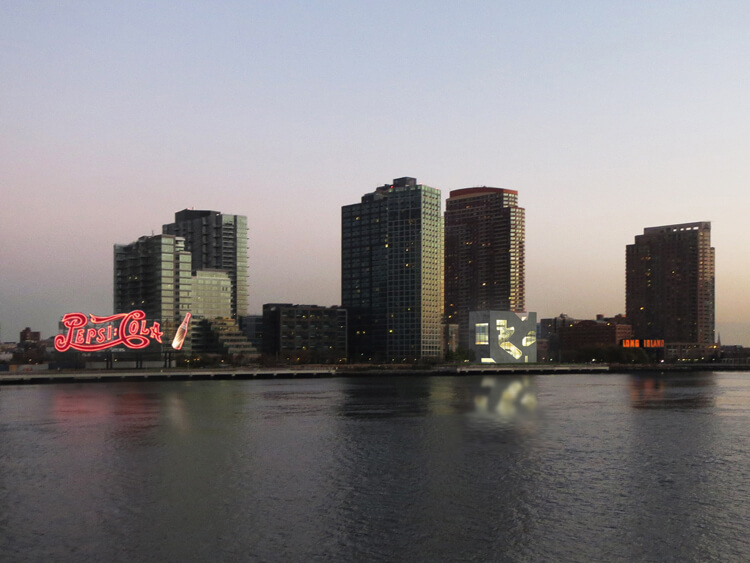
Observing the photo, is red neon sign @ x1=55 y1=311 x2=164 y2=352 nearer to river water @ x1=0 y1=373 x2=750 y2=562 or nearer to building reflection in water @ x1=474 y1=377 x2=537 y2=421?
building reflection in water @ x1=474 y1=377 x2=537 y2=421

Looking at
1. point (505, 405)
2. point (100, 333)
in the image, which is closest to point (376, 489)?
point (505, 405)

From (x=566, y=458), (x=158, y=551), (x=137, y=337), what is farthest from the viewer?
(x=137, y=337)

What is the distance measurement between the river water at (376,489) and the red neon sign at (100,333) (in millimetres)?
86003

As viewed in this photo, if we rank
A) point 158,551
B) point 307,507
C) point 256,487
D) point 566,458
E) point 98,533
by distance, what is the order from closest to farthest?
point 158,551, point 98,533, point 307,507, point 256,487, point 566,458

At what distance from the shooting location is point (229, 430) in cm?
6975

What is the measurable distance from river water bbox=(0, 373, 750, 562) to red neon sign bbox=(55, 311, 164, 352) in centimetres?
8600

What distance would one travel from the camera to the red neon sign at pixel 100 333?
160375 mm

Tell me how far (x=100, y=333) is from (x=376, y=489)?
134m

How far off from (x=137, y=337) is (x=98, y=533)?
136m

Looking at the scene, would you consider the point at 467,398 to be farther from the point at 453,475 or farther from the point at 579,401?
the point at 453,475

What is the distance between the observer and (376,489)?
41250mm

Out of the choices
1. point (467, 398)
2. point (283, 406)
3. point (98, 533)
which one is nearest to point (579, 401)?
point (467, 398)

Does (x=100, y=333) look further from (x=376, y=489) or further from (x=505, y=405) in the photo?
(x=376, y=489)

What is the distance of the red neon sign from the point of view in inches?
6314
